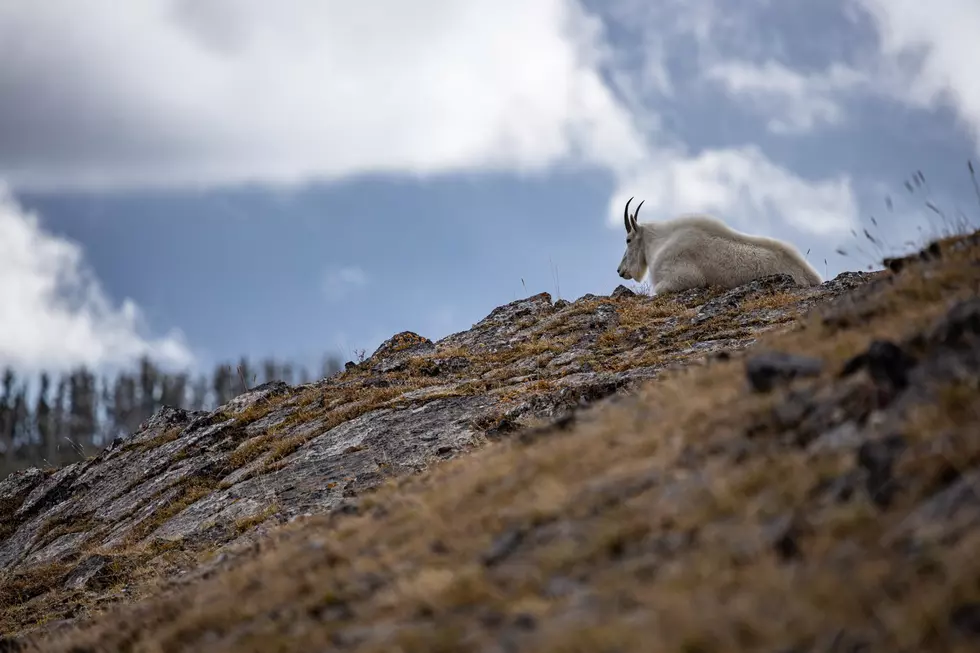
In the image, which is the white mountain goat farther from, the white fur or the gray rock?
the gray rock

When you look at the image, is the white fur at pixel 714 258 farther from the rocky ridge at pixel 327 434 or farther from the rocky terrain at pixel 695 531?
the rocky terrain at pixel 695 531

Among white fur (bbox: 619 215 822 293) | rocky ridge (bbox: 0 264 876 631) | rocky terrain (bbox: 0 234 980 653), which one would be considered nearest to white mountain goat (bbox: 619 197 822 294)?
white fur (bbox: 619 215 822 293)

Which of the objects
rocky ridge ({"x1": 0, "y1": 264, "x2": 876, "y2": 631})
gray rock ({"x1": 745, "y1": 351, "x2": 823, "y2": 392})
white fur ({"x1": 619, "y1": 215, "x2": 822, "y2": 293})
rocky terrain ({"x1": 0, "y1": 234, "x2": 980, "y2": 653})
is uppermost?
white fur ({"x1": 619, "y1": 215, "x2": 822, "y2": 293})

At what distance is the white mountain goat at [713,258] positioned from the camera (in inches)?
749

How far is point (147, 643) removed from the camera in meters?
5.57

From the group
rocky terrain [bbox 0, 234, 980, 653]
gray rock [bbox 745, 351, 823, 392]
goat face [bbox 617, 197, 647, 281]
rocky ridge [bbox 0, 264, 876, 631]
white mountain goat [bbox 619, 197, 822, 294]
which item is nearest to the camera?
rocky terrain [bbox 0, 234, 980, 653]

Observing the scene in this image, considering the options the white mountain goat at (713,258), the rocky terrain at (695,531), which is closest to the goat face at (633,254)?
the white mountain goat at (713,258)

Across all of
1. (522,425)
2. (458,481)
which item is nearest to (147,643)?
(458,481)

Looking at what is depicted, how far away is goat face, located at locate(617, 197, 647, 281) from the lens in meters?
22.5

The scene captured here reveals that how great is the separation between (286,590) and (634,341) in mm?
11452

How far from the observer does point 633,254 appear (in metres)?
23.0

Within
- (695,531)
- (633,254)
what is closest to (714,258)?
(633,254)

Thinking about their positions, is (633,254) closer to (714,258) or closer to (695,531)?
(714,258)

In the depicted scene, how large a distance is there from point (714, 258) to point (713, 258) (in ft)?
0.08
